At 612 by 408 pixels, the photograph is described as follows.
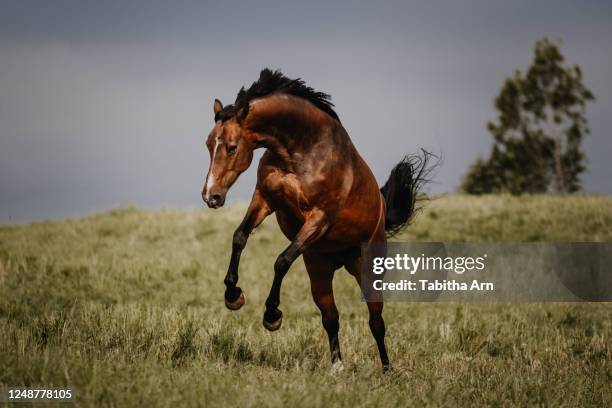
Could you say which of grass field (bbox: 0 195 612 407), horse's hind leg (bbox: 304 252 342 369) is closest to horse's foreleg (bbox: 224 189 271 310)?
grass field (bbox: 0 195 612 407)

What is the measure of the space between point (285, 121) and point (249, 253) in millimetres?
11219

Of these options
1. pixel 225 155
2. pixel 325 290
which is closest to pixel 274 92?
pixel 225 155

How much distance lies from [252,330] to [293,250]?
12.7 feet

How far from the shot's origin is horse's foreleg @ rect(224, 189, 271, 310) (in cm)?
524

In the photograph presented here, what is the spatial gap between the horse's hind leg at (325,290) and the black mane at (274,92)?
57.2 inches

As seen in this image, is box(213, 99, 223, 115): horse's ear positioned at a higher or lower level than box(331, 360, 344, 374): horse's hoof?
higher

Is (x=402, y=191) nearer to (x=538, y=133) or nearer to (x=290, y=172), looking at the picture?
(x=290, y=172)

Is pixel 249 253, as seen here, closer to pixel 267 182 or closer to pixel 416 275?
pixel 416 275

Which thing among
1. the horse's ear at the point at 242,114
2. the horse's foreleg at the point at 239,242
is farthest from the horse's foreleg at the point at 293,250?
the horse's ear at the point at 242,114

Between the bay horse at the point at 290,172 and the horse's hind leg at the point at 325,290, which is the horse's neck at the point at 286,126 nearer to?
the bay horse at the point at 290,172

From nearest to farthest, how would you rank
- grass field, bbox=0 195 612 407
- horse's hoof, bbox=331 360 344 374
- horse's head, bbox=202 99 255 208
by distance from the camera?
grass field, bbox=0 195 612 407 < horse's head, bbox=202 99 255 208 < horse's hoof, bbox=331 360 344 374

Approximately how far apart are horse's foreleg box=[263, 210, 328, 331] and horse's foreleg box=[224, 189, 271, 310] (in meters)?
0.29

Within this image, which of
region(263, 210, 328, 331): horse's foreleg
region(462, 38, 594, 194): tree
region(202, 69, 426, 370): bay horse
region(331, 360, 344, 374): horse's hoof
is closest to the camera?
region(202, 69, 426, 370): bay horse

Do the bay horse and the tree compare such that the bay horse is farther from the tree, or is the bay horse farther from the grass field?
the tree
